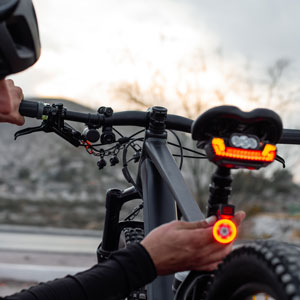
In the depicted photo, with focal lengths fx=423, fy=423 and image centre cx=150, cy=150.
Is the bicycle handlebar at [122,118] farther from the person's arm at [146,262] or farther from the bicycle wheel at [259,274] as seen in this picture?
the bicycle wheel at [259,274]

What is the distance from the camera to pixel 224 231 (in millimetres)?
921

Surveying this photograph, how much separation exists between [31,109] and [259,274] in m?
1.04

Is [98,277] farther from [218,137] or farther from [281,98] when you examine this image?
[281,98]

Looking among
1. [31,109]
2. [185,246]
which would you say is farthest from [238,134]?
[31,109]

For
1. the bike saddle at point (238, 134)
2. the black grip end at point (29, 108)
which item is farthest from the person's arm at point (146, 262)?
the black grip end at point (29, 108)

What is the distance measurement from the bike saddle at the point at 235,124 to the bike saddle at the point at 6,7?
18.2 inches

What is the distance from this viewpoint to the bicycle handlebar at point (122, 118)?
1535 millimetres

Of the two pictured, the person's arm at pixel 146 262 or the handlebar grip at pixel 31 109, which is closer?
the person's arm at pixel 146 262

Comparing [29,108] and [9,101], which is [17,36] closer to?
[9,101]

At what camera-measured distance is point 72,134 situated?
1635mm

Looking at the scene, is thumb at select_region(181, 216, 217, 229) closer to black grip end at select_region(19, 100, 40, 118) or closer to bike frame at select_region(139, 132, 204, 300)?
bike frame at select_region(139, 132, 204, 300)

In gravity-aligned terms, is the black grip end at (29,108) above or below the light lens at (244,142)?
above

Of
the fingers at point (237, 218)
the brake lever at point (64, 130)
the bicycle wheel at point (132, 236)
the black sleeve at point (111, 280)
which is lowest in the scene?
the bicycle wheel at point (132, 236)

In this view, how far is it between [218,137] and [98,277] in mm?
407
